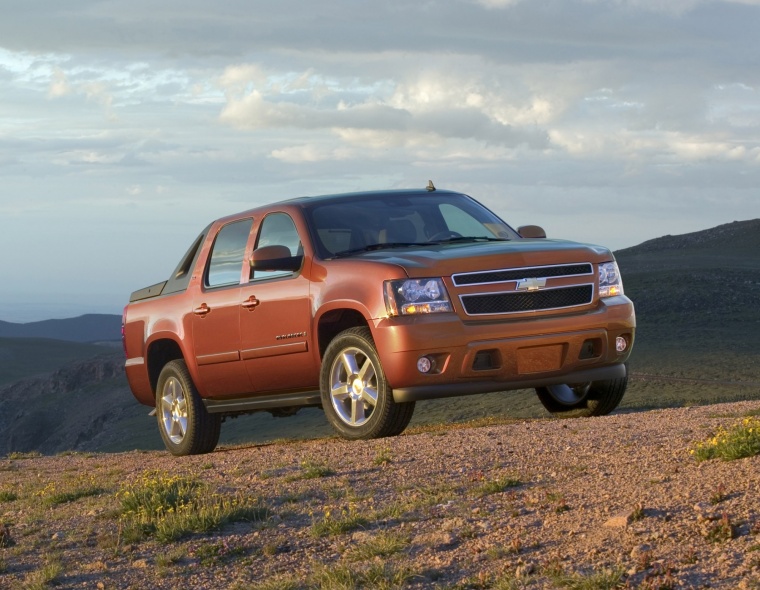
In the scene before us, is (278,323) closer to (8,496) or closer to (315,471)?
(315,471)

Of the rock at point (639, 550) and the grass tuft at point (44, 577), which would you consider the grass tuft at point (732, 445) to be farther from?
the grass tuft at point (44, 577)

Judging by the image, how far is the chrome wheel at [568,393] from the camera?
36.8 ft

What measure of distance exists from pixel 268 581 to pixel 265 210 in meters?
5.42

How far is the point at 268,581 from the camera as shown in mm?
6008

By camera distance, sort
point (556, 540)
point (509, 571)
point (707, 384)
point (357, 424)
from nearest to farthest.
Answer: point (509, 571), point (556, 540), point (357, 424), point (707, 384)

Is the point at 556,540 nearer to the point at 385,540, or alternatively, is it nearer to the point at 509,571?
the point at 509,571

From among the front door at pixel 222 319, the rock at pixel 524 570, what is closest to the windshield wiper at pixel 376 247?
the front door at pixel 222 319

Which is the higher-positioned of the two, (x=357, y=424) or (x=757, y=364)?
(x=357, y=424)

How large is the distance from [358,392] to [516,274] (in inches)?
59.5

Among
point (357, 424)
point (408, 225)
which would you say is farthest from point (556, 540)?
point (408, 225)

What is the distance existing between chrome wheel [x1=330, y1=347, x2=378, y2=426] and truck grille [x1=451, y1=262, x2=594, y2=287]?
0.98 m

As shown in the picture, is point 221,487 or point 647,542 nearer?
point 647,542

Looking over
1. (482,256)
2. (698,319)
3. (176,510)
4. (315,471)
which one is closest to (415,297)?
(482,256)

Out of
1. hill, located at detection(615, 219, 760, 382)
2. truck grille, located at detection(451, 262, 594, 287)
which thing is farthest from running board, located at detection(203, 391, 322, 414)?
hill, located at detection(615, 219, 760, 382)
